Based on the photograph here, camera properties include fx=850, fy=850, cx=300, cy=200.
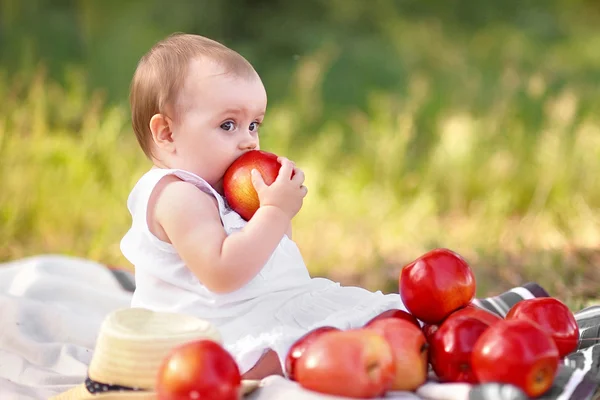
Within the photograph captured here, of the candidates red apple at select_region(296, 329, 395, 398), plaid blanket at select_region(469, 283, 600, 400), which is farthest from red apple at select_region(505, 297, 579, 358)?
red apple at select_region(296, 329, 395, 398)

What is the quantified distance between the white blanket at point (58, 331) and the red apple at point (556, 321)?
6 centimetres

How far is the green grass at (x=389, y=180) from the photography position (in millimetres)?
3982

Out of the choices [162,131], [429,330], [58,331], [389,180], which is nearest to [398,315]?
[429,330]

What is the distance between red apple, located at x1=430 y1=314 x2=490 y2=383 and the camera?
72.9 inches

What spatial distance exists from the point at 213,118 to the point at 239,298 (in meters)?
0.44

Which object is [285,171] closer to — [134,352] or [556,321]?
[134,352]

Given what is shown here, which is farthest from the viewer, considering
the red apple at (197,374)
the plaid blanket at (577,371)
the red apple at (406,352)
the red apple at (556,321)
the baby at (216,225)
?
the red apple at (556,321)

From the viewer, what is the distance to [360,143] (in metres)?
5.21

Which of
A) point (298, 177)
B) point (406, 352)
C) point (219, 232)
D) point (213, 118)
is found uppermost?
point (213, 118)

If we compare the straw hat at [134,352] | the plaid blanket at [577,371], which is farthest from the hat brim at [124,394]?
the plaid blanket at [577,371]

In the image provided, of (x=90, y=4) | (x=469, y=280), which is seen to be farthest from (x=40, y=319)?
(x=90, y=4)

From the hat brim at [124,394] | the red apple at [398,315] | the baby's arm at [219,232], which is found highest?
the baby's arm at [219,232]

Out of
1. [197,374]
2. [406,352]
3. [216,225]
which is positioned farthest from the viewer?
[216,225]

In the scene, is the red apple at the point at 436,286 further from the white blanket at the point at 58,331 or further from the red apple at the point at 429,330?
the white blanket at the point at 58,331
